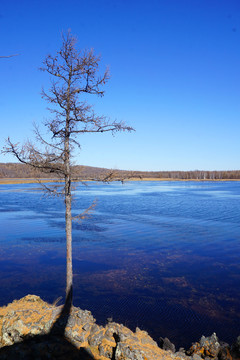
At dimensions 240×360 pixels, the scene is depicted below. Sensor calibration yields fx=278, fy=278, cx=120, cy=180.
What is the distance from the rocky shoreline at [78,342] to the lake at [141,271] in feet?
5.33

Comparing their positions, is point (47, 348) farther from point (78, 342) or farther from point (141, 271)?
point (141, 271)

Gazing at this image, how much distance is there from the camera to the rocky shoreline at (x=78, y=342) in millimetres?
9008

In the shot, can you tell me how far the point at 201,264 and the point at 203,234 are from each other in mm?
8817

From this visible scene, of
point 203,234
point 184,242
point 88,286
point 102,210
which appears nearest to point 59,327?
point 88,286

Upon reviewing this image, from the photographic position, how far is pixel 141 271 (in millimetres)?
18438

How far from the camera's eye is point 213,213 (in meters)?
40.0

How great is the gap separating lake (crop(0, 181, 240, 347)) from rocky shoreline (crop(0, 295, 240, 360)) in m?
1.63

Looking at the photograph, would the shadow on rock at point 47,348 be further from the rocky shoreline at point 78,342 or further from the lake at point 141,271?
the lake at point 141,271

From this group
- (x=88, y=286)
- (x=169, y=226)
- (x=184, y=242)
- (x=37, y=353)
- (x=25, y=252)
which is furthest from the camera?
(x=169, y=226)

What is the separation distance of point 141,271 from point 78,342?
29.6ft

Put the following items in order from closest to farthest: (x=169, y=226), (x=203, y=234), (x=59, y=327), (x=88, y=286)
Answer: (x=59, y=327), (x=88, y=286), (x=203, y=234), (x=169, y=226)

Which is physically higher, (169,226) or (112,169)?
(112,169)

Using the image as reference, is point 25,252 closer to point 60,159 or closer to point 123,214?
point 60,159

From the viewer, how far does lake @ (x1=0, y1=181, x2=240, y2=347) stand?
13.1 m
